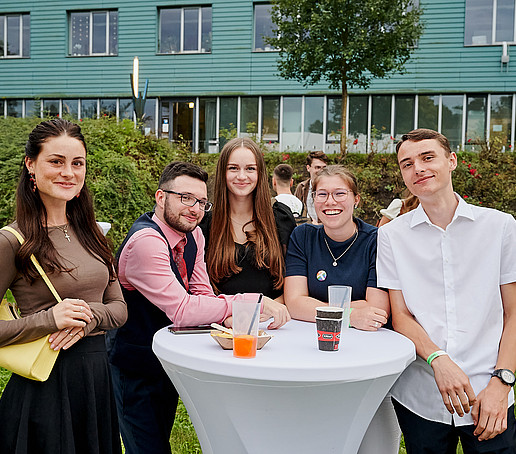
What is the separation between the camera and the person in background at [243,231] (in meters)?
2.92

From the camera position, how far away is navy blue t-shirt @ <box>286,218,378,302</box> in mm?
2691

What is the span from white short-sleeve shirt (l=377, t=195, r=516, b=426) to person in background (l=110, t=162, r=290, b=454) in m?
0.64

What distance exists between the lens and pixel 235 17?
54.4 ft

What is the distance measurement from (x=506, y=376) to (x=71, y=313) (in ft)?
5.81

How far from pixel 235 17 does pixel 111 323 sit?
15.9 meters

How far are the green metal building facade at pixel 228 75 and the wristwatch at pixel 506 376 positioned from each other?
485 inches

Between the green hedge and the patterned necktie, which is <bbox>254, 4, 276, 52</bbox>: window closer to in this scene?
the green hedge

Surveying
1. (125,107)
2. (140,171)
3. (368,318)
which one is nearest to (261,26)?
(125,107)

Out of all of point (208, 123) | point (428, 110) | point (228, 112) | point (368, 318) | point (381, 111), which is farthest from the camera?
point (208, 123)

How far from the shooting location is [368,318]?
2494mm

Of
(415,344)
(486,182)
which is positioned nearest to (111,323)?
(415,344)

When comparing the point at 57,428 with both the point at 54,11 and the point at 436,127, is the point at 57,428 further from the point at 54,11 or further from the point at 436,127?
the point at 54,11

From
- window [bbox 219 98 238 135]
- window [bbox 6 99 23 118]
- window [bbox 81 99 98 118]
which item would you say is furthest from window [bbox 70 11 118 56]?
window [bbox 219 98 238 135]

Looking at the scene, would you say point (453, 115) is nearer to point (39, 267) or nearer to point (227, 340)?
point (227, 340)
